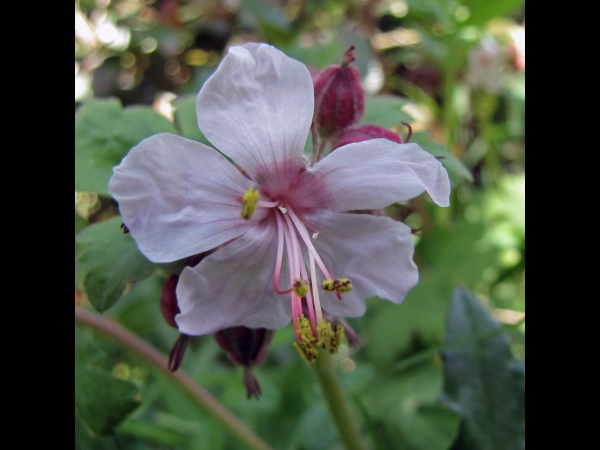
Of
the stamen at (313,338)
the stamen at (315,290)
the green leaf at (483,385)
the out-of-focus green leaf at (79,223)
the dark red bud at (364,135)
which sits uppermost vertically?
the dark red bud at (364,135)

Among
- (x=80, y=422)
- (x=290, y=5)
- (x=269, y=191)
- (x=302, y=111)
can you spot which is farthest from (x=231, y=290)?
(x=290, y=5)

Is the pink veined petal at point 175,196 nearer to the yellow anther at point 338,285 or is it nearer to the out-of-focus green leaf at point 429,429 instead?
the yellow anther at point 338,285

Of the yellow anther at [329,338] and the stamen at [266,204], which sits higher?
the stamen at [266,204]

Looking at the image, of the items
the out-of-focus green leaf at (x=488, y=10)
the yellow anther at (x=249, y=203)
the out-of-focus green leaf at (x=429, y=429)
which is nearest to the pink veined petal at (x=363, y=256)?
the yellow anther at (x=249, y=203)

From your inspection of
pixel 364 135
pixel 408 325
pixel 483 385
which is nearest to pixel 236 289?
pixel 364 135

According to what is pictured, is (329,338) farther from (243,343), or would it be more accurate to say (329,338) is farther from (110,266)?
(110,266)
